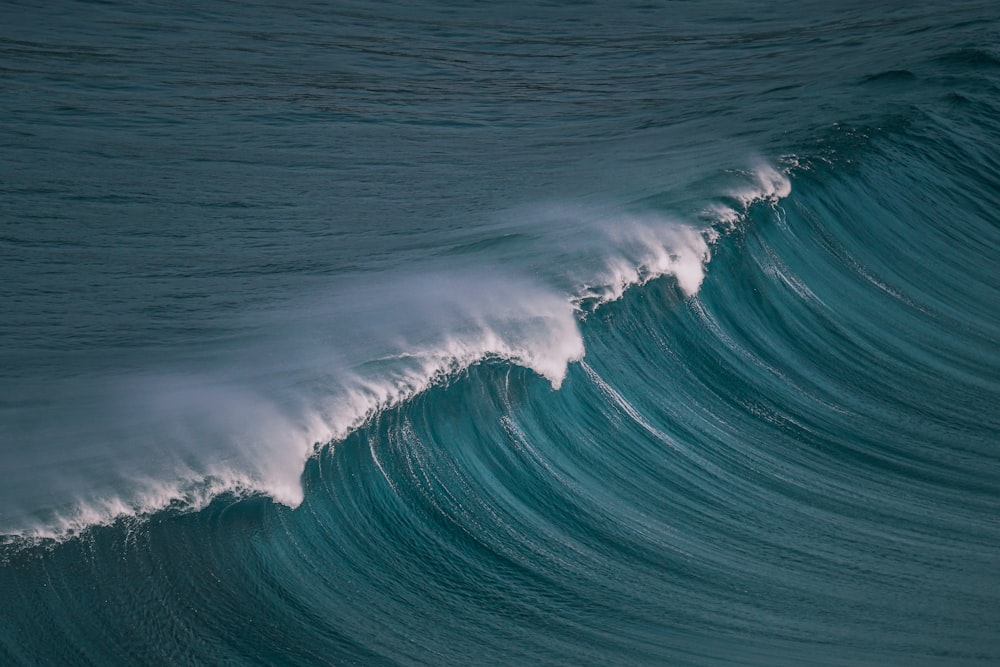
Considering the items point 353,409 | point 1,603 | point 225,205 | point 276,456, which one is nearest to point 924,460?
point 353,409

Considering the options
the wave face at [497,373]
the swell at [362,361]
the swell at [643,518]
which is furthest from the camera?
the swell at [362,361]

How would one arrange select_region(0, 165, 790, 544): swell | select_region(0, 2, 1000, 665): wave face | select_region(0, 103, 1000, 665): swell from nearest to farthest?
select_region(0, 103, 1000, 665): swell
select_region(0, 2, 1000, 665): wave face
select_region(0, 165, 790, 544): swell

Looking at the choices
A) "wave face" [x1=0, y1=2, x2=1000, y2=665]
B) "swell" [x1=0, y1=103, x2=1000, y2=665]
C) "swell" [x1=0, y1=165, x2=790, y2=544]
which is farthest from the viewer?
"swell" [x1=0, y1=165, x2=790, y2=544]

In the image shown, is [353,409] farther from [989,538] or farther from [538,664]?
[989,538]

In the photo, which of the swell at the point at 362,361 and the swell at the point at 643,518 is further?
the swell at the point at 362,361

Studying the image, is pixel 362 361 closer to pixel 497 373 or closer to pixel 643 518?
pixel 497 373

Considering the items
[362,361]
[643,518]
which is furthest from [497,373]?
[643,518]

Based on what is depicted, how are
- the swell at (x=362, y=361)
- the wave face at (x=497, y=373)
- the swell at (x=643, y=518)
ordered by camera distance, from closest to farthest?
the swell at (x=643, y=518), the wave face at (x=497, y=373), the swell at (x=362, y=361)

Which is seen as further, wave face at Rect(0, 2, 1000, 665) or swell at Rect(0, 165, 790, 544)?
swell at Rect(0, 165, 790, 544)
